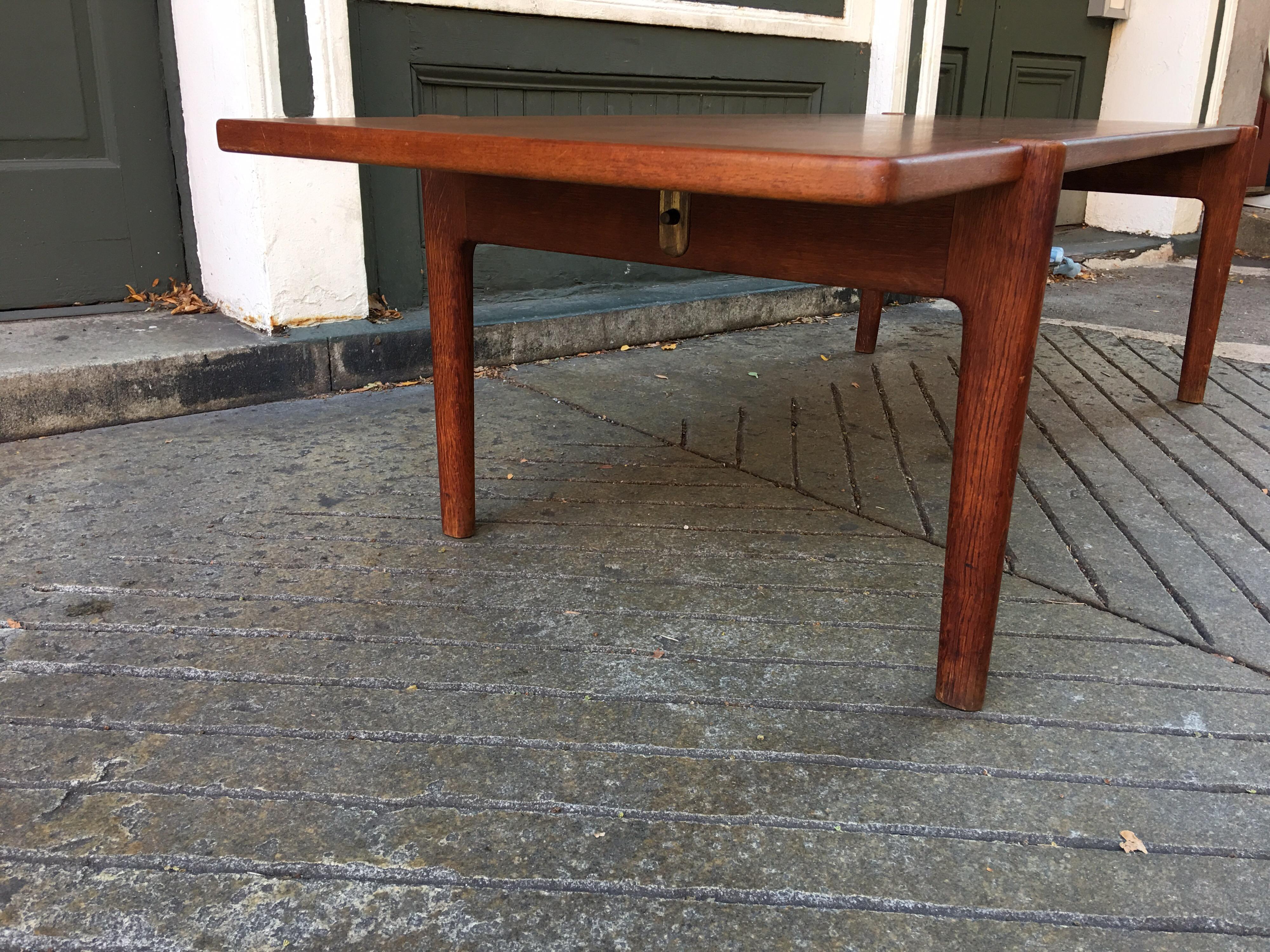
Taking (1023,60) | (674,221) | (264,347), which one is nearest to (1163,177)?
(674,221)

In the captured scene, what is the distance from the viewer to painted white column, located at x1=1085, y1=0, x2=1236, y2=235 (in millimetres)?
5211

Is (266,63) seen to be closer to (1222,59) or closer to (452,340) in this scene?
(452,340)

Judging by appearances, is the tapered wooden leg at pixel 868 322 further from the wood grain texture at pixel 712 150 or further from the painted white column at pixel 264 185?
the painted white column at pixel 264 185

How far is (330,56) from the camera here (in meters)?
2.68

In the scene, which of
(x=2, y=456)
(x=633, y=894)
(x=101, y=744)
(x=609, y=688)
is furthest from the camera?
(x=2, y=456)

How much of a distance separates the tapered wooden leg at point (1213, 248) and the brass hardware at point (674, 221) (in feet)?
6.06

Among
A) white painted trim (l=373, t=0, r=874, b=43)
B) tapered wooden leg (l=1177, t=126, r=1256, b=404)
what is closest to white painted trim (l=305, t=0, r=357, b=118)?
white painted trim (l=373, t=0, r=874, b=43)

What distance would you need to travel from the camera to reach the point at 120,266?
2.91m

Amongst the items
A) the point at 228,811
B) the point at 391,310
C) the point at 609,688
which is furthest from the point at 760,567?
the point at 391,310

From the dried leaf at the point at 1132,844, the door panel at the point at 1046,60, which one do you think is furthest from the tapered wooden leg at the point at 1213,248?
the door panel at the point at 1046,60

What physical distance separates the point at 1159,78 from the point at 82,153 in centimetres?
521

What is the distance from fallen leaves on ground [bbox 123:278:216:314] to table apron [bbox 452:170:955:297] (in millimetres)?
1704

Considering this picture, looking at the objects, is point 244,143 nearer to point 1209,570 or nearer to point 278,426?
point 278,426

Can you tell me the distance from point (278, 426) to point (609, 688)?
149 cm
